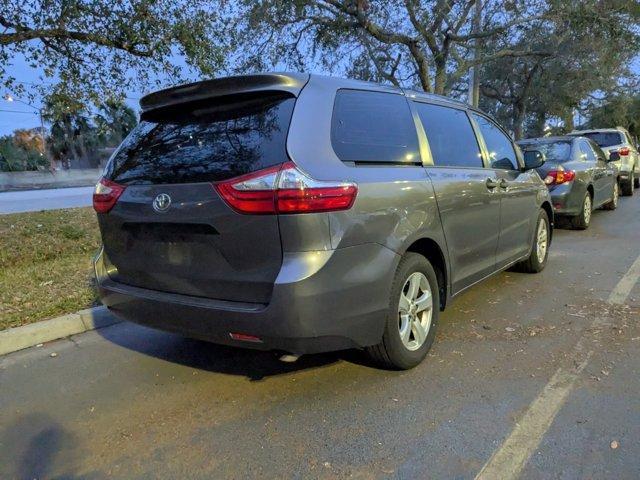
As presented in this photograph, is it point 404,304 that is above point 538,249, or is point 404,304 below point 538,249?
above

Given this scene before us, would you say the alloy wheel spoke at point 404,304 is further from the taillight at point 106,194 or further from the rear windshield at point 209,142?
the taillight at point 106,194

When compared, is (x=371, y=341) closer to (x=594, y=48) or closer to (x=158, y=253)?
(x=158, y=253)

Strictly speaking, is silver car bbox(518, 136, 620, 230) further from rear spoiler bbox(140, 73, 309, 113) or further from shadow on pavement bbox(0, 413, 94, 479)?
shadow on pavement bbox(0, 413, 94, 479)

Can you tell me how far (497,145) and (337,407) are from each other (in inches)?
126

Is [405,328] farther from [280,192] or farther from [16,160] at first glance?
[16,160]

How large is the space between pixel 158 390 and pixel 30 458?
84 centimetres

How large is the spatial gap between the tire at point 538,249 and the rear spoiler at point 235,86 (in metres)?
3.70

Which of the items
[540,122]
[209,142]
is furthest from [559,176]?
[540,122]

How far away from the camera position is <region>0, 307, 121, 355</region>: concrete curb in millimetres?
4129

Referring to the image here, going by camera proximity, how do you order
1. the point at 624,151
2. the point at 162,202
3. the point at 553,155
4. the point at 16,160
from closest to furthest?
the point at 162,202
the point at 553,155
the point at 624,151
the point at 16,160

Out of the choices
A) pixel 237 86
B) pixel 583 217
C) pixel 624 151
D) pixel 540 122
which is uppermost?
pixel 540 122

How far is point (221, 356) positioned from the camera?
385cm

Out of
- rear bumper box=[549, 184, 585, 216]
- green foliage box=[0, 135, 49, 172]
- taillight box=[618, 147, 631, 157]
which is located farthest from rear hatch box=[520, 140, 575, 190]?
green foliage box=[0, 135, 49, 172]

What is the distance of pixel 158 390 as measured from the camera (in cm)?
336
